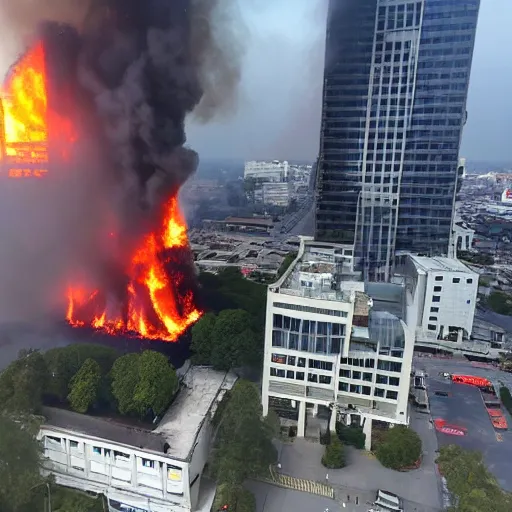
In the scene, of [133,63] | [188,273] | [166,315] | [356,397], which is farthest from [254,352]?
[133,63]

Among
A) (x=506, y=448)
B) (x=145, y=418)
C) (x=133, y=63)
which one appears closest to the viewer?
(x=145, y=418)

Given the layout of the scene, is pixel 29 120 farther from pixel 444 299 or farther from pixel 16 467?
pixel 444 299

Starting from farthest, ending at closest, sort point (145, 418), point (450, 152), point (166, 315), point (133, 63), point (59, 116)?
point (450, 152), point (59, 116), point (166, 315), point (133, 63), point (145, 418)

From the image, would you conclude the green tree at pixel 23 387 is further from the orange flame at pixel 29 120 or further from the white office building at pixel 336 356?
the orange flame at pixel 29 120

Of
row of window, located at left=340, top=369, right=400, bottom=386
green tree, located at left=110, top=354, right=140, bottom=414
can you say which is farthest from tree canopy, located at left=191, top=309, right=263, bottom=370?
row of window, located at left=340, top=369, right=400, bottom=386

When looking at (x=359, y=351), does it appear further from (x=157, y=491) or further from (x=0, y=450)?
(x=0, y=450)

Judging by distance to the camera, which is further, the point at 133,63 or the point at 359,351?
the point at 133,63

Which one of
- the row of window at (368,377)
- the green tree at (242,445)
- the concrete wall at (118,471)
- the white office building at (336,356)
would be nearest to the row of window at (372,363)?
the white office building at (336,356)
